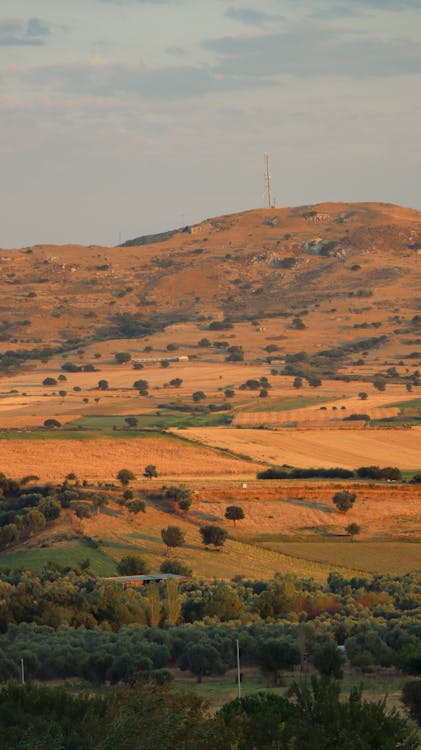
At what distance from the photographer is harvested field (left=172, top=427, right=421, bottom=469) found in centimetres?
9156

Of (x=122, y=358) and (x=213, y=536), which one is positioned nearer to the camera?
(x=213, y=536)

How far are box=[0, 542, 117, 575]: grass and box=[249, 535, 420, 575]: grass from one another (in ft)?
26.0

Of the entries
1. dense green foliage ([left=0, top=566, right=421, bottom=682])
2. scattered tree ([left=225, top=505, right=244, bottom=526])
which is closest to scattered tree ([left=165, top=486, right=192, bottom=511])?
scattered tree ([left=225, top=505, right=244, bottom=526])

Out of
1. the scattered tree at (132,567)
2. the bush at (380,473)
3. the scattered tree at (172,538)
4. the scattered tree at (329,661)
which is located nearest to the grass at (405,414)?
A: the bush at (380,473)

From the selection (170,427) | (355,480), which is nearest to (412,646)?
(355,480)

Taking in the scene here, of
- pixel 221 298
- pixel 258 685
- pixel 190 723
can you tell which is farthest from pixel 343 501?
pixel 221 298

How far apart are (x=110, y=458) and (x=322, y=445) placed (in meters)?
16.5

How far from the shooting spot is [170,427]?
10219 centimetres

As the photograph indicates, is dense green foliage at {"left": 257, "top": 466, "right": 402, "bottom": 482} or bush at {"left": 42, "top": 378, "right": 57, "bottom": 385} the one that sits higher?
bush at {"left": 42, "top": 378, "right": 57, "bottom": 385}

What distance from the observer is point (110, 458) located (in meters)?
87.7

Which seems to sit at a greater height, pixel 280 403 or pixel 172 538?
pixel 280 403

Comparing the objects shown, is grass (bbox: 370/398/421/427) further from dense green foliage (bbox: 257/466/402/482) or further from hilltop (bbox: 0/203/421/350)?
hilltop (bbox: 0/203/421/350)

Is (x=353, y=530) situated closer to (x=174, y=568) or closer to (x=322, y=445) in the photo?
(x=174, y=568)

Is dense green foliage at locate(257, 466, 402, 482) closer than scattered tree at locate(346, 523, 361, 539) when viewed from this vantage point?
No
